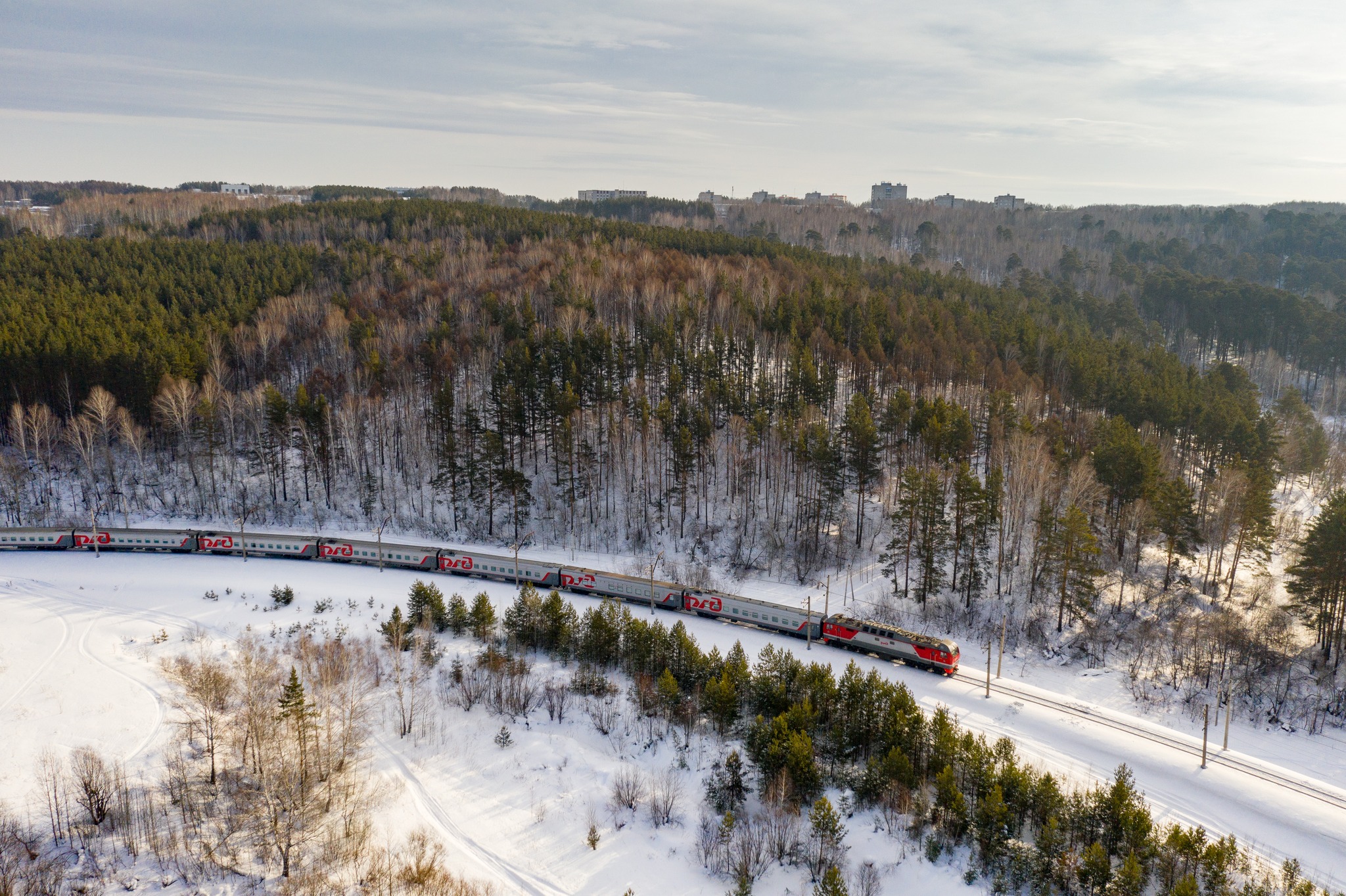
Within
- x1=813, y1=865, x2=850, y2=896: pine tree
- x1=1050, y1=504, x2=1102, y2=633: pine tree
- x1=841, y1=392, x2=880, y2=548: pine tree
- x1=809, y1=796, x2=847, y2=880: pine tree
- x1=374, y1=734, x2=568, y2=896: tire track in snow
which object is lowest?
x1=374, y1=734, x2=568, y2=896: tire track in snow

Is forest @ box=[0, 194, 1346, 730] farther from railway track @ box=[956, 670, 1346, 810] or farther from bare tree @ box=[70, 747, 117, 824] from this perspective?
bare tree @ box=[70, 747, 117, 824]

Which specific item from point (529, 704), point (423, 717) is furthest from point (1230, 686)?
point (423, 717)

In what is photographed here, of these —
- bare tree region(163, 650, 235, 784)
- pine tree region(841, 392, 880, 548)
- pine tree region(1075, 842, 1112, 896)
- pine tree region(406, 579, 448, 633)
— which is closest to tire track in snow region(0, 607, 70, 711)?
bare tree region(163, 650, 235, 784)

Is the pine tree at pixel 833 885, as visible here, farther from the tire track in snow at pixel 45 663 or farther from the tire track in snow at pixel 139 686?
the tire track in snow at pixel 45 663

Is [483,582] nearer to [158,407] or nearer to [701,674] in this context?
[701,674]

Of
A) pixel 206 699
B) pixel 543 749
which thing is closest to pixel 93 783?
pixel 206 699

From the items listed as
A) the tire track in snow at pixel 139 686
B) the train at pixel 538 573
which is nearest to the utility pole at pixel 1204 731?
the train at pixel 538 573
